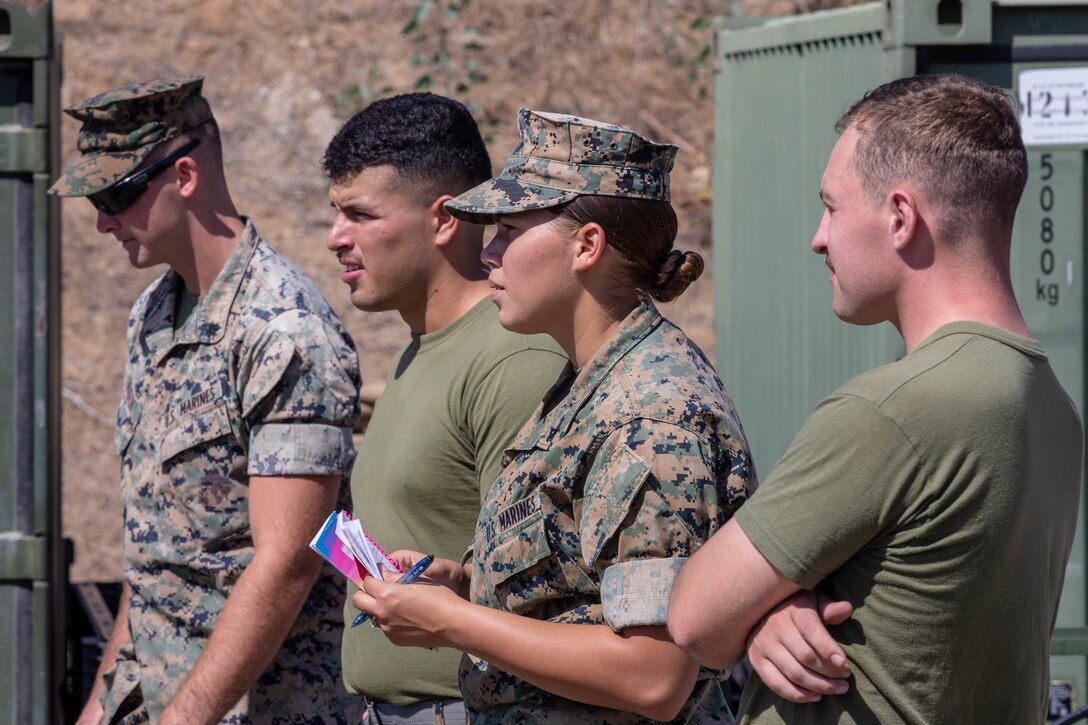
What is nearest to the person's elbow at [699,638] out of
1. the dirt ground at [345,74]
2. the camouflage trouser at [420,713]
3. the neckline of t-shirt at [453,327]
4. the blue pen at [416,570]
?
the blue pen at [416,570]

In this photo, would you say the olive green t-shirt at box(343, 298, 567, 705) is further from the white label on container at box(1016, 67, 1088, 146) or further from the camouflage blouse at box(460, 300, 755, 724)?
the white label on container at box(1016, 67, 1088, 146)

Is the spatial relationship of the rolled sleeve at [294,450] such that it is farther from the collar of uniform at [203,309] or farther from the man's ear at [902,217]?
the man's ear at [902,217]

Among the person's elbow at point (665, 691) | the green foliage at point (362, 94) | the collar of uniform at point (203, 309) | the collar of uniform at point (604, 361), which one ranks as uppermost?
the green foliage at point (362, 94)

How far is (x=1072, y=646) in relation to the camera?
344 centimetres

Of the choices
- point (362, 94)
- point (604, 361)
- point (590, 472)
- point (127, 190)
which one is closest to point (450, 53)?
point (362, 94)

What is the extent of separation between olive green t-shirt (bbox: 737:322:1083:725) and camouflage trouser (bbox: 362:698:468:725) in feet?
3.41

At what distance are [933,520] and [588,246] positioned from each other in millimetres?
803

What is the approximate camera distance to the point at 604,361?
2.29 m

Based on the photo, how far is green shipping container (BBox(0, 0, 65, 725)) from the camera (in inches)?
148

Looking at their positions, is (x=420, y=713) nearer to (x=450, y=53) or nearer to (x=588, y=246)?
(x=588, y=246)

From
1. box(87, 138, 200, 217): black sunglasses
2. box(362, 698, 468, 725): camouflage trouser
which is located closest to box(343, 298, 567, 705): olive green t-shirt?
box(362, 698, 468, 725): camouflage trouser

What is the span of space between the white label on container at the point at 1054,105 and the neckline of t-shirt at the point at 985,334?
6.34ft

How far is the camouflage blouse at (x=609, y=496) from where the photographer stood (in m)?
2.08

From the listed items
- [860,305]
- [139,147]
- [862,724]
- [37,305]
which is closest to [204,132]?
[139,147]
